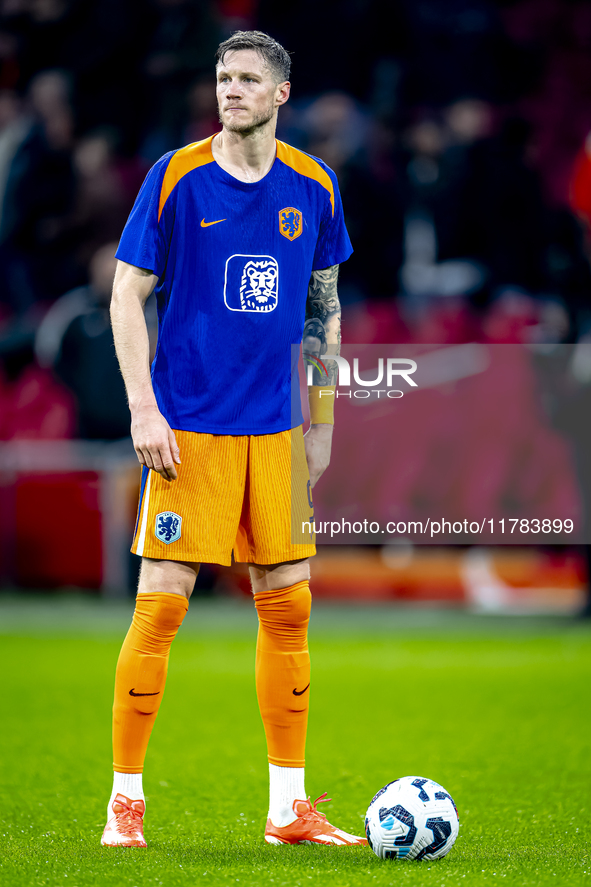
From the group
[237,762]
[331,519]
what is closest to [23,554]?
[237,762]

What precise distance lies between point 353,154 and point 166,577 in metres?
6.59

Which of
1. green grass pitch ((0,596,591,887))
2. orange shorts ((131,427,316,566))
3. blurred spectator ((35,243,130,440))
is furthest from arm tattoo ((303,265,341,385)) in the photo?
blurred spectator ((35,243,130,440))

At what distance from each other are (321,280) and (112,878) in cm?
159

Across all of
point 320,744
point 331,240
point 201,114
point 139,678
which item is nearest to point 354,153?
point 201,114

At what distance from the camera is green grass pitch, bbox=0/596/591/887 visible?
2785 mm

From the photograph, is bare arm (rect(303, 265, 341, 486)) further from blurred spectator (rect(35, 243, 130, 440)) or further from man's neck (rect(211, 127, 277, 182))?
blurred spectator (rect(35, 243, 130, 440))

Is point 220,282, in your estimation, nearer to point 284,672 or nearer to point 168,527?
point 168,527

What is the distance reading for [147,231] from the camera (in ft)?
9.75

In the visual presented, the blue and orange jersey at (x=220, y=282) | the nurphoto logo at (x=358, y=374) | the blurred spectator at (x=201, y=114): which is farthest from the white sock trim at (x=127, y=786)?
the blurred spectator at (x=201, y=114)

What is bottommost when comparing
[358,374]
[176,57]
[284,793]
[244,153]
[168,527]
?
[284,793]

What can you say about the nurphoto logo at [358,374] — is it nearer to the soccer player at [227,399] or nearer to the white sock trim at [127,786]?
the soccer player at [227,399]

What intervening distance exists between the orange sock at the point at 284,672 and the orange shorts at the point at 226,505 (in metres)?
0.11

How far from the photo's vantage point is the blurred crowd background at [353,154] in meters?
8.59

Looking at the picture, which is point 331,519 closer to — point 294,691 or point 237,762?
point 294,691
